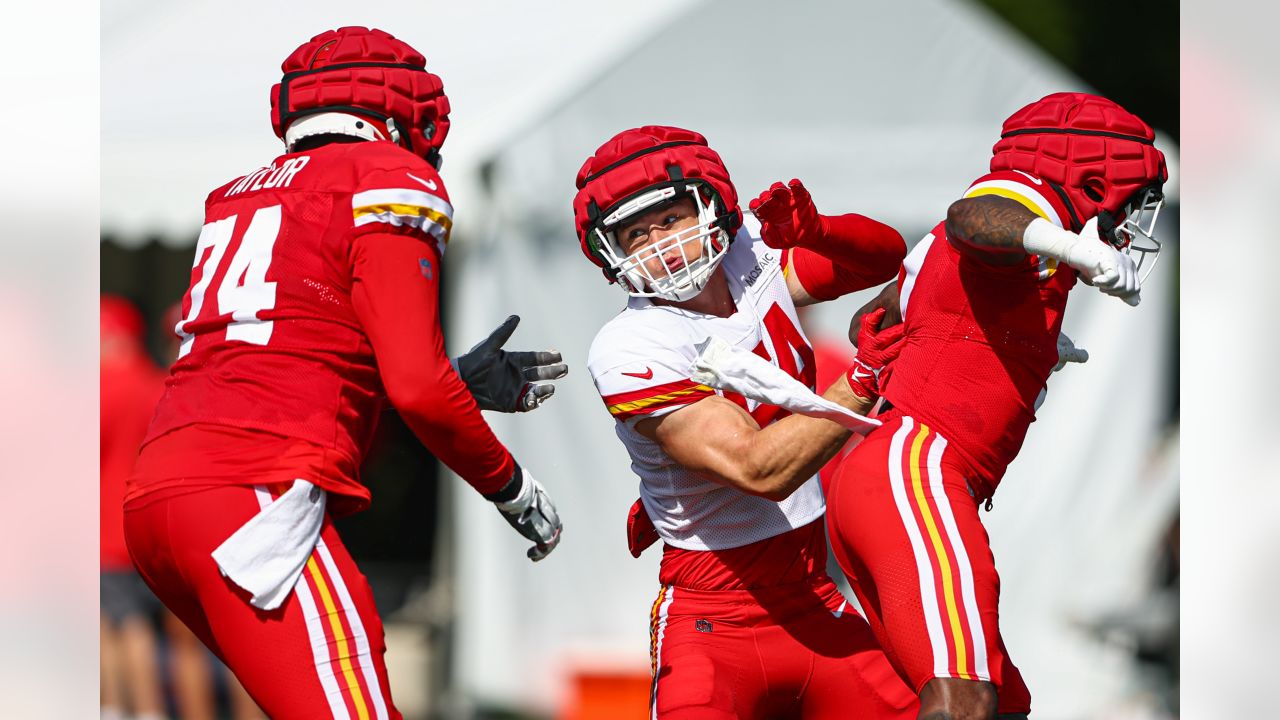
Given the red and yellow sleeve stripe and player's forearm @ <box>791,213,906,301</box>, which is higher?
player's forearm @ <box>791,213,906,301</box>

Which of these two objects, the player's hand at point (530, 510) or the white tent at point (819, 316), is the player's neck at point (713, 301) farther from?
the white tent at point (819, 316)

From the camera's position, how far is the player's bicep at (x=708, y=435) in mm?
3098

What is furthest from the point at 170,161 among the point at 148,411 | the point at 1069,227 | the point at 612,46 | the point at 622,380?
the point at 1069,227

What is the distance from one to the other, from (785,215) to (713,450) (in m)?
0.58

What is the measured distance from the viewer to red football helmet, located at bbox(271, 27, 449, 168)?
125 inches

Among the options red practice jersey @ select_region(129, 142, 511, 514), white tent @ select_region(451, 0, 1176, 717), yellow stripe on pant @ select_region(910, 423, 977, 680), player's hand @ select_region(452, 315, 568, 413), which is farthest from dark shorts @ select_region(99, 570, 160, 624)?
yellow stripe on pant @ select_region(910, 423, 977, 680)

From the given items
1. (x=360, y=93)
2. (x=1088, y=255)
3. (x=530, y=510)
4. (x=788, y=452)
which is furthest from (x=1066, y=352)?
(x=360, y=93)

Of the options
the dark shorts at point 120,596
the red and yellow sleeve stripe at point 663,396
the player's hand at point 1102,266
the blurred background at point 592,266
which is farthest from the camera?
the dark shorts at point 120,596

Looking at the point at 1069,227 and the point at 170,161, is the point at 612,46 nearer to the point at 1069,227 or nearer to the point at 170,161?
the point at 170,161

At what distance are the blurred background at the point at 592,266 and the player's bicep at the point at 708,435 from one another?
3.22 metres

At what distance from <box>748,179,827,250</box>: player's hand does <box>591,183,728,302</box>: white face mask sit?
0.32 ft

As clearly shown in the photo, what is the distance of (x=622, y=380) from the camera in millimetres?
3203

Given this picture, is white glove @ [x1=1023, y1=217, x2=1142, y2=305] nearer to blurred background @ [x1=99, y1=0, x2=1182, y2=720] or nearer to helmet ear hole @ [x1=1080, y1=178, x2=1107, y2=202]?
helmet ear hole @ [x1=1080, y1=178, x2=1107, y2=202]

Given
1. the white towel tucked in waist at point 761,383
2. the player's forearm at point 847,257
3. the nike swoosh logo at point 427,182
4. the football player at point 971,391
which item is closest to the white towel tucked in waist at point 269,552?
the nike swoosh logo at point 427,182
